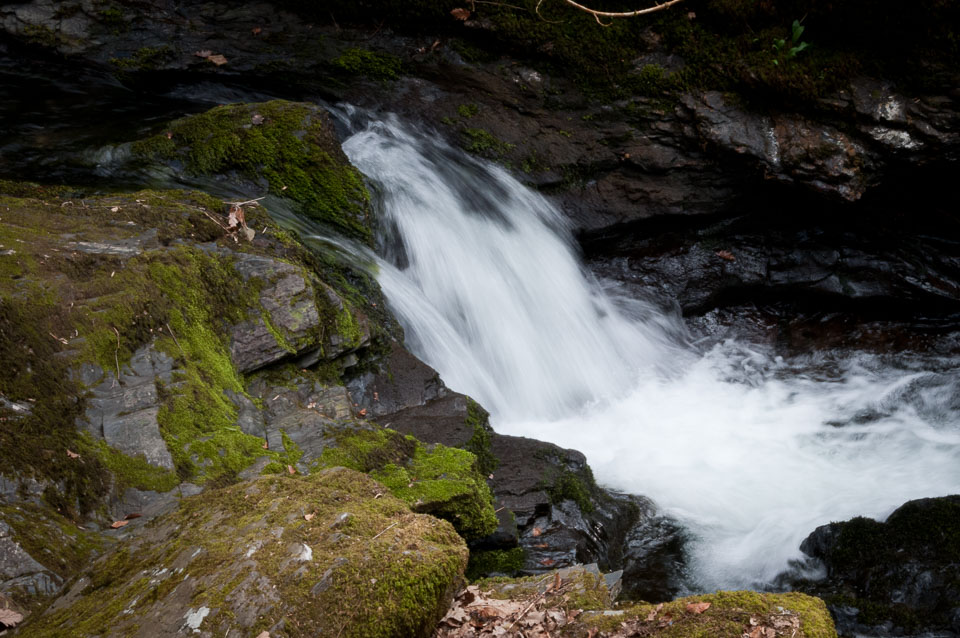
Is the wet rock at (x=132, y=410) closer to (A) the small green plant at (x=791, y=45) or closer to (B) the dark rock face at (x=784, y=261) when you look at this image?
(B) the dark rock face at (x=784, y=261)

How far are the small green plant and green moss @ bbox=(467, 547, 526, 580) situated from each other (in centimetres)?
657

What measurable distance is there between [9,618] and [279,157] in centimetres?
524

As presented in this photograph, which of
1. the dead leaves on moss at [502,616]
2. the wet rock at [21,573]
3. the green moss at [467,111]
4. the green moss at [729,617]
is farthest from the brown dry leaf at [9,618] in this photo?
the green moss at [467,111]

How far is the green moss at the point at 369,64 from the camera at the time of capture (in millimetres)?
9469

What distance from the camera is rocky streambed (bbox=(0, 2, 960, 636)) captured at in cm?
272

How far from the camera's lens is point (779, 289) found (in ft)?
31.2

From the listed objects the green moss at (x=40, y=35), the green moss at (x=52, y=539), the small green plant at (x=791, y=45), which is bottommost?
the green moss at (x=40, y=35)

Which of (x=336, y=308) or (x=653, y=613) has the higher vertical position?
(x=653, y=613)

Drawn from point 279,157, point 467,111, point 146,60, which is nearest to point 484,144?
point 467,111

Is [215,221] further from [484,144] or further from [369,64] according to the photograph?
[369,64]

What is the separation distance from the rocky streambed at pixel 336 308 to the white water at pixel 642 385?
37cm

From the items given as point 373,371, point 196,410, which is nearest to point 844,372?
point 373,371

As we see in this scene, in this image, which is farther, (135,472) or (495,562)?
(495,562)

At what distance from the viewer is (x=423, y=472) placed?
4.51 m
